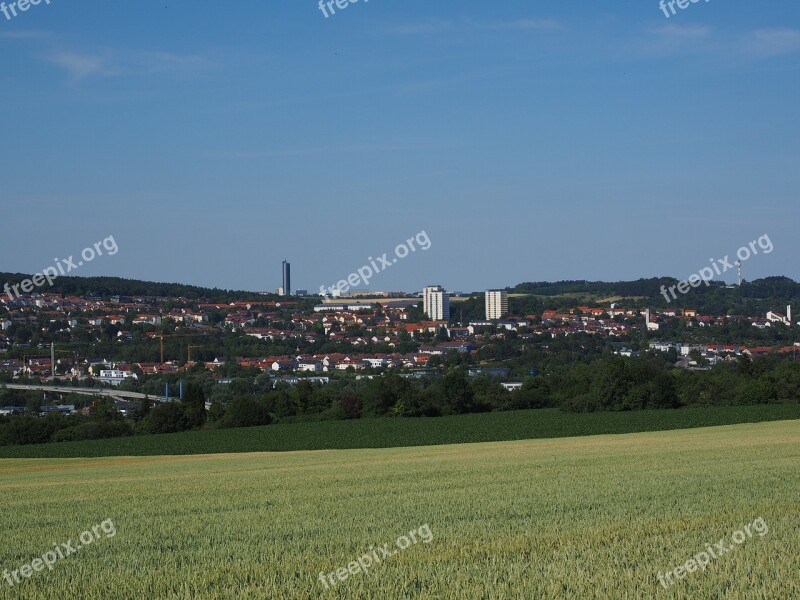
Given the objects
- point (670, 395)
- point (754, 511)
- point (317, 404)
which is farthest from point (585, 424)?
point (754, 511)

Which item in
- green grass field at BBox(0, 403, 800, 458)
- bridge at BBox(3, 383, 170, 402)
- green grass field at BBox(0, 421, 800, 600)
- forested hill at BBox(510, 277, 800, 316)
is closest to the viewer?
green grass field at BBox(0, 421, 800, 600)

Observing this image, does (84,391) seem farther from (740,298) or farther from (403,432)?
(740,298)

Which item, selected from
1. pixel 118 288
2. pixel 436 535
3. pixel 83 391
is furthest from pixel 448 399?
pixel 118 288

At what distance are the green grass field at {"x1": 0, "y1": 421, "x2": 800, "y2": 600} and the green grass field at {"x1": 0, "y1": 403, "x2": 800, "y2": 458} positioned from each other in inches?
1306

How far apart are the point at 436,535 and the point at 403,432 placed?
160 feet

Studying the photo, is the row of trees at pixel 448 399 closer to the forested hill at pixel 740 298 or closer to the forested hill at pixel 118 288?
the forested hill at pixel 118 288

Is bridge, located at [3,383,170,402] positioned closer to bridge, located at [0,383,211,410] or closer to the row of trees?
bridge, located at [0,383,211,410]

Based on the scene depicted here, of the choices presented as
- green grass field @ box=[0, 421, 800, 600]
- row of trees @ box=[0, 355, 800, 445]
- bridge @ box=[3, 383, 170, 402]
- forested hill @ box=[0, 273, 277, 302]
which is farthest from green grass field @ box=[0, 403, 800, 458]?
forested hill @ box=[0, 273, 277, 302]

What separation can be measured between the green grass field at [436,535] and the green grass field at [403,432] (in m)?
33.2

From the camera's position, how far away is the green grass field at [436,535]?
873 cm

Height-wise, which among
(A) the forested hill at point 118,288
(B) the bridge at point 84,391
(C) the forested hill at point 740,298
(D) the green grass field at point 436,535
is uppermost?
(A) the forested hill at point 118,288

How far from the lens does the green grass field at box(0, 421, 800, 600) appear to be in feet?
28.6

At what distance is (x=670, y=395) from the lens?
240ft

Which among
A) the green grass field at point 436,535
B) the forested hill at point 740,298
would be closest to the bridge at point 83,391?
the green grass field at point 436,535
